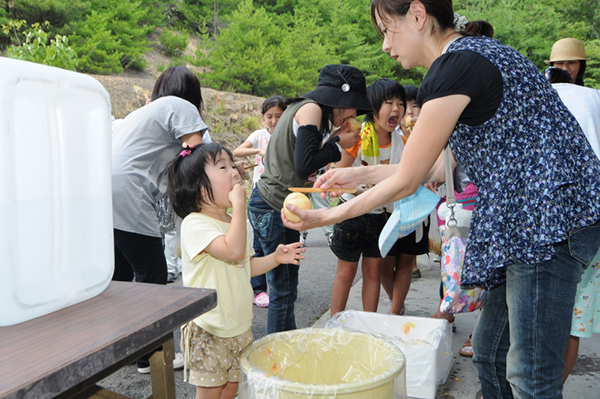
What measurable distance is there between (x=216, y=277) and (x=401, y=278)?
73.4 inches

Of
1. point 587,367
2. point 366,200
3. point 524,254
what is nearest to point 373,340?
point 366,200

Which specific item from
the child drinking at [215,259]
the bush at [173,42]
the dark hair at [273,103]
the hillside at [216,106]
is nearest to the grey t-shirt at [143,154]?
the child drinking at [215,259]

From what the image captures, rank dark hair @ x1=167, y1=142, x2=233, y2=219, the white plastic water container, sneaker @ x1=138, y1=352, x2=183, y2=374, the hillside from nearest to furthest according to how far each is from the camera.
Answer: the white plastic water container → dark hair @ x1=167, y1=142, x2=233, y2=219 → sneaker @ x1=138, y1=352, x2=183, y2=374 → the hillside

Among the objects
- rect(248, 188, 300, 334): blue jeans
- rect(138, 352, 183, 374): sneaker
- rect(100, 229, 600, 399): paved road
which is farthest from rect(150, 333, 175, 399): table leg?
rect(138, 352, 183, 374): sneaker

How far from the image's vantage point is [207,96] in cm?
1295

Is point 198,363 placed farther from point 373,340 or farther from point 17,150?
point 17,150

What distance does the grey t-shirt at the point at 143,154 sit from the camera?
105 inches

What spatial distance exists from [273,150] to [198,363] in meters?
1.32

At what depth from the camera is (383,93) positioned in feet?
11.5

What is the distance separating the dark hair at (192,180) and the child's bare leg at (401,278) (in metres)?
1.84

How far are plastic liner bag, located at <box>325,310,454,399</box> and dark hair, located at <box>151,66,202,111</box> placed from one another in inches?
62.9

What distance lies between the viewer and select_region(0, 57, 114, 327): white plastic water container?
929 mm

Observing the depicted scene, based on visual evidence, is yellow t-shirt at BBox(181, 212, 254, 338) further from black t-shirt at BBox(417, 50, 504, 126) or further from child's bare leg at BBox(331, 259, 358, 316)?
child's bare leg at BBox(331, 259, 358, 316)

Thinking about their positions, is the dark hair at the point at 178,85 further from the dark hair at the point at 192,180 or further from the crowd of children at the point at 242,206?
the dark hair at the point at 192,180
